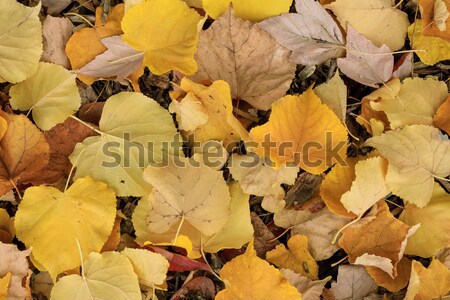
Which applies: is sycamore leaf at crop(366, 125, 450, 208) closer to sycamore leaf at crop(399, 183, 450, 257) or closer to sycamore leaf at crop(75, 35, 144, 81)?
sycamore leaf at crop(399, 183, 450, 257)

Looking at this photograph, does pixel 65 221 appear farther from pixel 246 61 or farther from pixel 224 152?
pixel 246 61

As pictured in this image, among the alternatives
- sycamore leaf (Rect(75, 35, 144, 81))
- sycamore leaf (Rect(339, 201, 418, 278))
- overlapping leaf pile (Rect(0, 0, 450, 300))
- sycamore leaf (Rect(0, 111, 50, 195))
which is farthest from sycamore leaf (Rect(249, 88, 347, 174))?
sycamore leaf (Rect(0, 111, 50, 195))

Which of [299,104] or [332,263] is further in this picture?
[332,263]

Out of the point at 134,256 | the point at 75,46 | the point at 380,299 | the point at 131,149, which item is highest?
the point at 75,46

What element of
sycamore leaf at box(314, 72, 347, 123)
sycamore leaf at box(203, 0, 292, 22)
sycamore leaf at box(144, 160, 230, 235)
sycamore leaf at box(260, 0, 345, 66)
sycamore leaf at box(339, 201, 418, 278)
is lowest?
sycamore leaf at box(339, 201, 418, 278)

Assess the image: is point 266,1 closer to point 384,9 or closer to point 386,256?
point 384,9

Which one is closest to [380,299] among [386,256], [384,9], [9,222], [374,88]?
[386,256]
